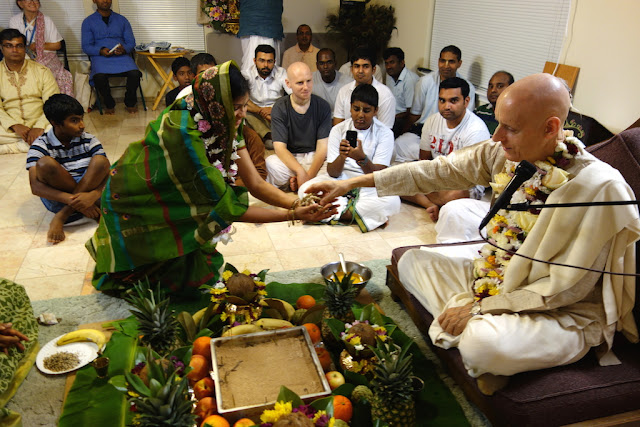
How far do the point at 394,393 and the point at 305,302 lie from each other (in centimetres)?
103

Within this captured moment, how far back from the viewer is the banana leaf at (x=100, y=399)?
2461 mm

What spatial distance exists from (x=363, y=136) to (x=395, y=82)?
2.47 metres

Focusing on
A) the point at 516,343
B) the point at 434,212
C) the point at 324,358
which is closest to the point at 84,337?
the point at 324,358

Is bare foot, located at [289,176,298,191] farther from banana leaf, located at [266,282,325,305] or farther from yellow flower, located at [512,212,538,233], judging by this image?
yellow flower, located at [512,212,538,233]

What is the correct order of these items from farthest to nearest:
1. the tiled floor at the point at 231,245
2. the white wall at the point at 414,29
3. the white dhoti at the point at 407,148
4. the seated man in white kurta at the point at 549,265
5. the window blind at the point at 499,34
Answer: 1. the white wall at the point at 414,29
2. the white dhoti at the point at 407,148
3. the window blind at the point at 499,34
4. the tiled floor at the point at 231,245
5. the seated man in white kurta at the point at 549,265

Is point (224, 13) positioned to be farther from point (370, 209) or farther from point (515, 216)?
point (515, 216)

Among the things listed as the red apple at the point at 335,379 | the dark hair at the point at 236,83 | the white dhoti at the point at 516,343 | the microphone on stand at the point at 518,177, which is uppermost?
the dark hair at the point at 236,83

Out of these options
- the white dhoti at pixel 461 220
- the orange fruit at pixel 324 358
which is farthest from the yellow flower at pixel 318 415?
the white dhoti at pixel 461 220

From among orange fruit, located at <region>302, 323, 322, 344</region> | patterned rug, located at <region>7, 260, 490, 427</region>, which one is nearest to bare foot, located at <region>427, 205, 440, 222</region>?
patterned rug, located at <region>7, 260, 490, 427</region>

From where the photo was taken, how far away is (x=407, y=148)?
20.7ft

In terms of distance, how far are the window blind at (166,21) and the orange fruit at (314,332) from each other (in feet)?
26.7

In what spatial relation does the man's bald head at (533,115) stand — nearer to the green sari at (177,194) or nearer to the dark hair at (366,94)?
the green sari at (177,194)

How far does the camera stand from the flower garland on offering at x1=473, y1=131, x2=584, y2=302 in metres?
2.43

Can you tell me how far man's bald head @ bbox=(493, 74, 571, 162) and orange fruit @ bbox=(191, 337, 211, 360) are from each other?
175 cm
